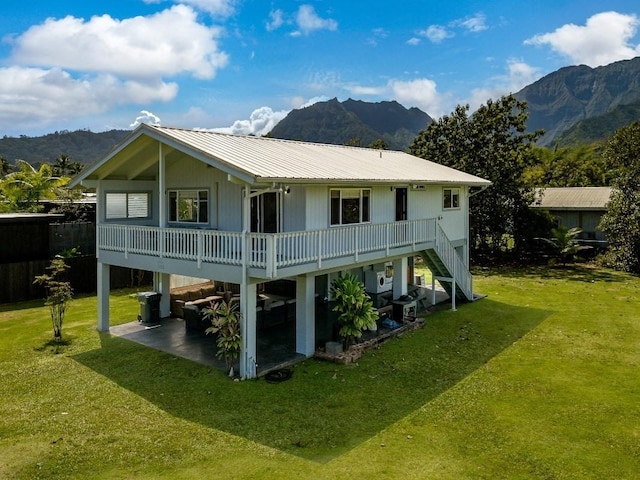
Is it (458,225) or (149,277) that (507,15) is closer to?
(458,225)

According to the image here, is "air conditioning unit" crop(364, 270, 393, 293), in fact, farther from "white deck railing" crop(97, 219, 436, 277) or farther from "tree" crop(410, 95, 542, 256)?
"tree" crop(410, 95, 542, 256)

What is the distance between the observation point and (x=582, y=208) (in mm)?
31750

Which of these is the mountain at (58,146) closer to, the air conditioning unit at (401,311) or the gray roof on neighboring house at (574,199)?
the gray roof on neighboring house at (574,199)

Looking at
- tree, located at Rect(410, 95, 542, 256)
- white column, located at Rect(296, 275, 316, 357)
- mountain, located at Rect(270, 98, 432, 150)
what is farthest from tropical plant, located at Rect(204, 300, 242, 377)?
mountain, located at Rect(270, 98, 432, 150)

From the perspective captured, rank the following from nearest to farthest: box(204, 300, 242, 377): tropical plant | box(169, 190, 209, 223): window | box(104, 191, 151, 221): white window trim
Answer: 1. box(204, 300, 242, 377): tropical plant
2. box(169, 190, 209, 223): window
3. box(104, 191, 151, 221): white window trim

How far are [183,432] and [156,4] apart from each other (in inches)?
647

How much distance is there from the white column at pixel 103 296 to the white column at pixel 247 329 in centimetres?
616

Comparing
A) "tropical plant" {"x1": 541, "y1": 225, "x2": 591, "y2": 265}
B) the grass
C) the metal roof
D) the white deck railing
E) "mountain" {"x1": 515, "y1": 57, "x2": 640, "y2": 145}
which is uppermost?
"mountain" {"x1": 515, "y1": 57, "x2": 640, "y2": 145}

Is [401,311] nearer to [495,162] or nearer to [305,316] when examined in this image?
[305,316]

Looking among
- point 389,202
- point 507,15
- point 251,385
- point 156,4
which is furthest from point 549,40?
point 251,385

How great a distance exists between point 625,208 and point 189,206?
23.7 meters

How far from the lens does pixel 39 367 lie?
39.2ft

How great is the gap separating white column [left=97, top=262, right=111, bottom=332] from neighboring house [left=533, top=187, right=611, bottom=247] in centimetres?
2757

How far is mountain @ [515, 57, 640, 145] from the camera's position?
176 metres
